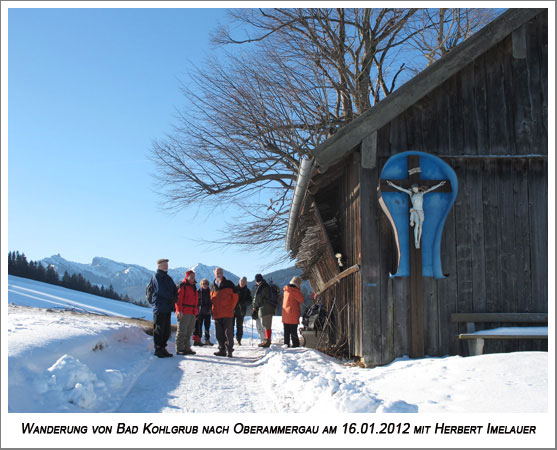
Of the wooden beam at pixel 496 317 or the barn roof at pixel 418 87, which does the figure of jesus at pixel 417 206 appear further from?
the wooden beam at pixel 496 317

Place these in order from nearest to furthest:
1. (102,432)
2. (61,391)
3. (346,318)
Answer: (102,432) → (61,391) → (346,318)

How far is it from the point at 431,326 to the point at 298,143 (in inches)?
392

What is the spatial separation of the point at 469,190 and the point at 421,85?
1.97m

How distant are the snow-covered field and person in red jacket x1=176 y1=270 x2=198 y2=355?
4.08ft

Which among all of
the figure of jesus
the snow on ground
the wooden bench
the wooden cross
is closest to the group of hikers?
the snow on ground

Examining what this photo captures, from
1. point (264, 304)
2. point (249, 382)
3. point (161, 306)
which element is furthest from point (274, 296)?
point (249, 382)

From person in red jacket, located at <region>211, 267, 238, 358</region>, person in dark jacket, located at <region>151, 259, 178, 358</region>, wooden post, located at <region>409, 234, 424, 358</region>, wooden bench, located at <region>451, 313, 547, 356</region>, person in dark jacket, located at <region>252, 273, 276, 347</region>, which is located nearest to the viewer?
wooden bench, located at <region>451, 313, 547, 356</region>

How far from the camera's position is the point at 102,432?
4988 millimetres

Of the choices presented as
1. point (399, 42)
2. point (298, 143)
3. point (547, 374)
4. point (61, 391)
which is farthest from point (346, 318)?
point (399, 42)

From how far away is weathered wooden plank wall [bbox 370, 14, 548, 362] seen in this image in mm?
8961

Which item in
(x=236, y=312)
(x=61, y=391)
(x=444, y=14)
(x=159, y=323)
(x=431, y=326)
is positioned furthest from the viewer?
(x=444, y=14)

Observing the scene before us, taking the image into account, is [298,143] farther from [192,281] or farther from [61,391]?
[61,391]

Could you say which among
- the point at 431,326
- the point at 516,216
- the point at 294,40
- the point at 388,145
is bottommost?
the point at 431,326

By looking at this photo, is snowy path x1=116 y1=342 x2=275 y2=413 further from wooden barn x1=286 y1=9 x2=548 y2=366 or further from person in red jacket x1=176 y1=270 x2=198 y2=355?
wooden barn x1=286 y1=9 x2=548 y2=366
